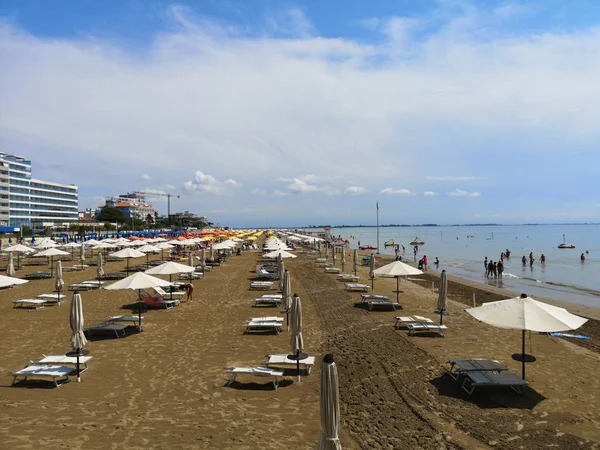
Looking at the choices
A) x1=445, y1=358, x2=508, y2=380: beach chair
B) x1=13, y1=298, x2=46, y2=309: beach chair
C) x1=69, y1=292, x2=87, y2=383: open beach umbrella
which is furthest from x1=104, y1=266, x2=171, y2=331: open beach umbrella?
x1=445, y1=358, x2=508, y2=380: beach chair

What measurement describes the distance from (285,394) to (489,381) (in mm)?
3460

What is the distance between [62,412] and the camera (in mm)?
6570

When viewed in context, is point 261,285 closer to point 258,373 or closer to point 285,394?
point 258,373

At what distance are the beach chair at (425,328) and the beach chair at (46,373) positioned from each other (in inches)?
313

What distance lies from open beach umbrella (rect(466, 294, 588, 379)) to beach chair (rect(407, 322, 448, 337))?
3505 mm

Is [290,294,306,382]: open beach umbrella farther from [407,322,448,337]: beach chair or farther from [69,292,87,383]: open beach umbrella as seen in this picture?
[407,322,448,337]: beach chair

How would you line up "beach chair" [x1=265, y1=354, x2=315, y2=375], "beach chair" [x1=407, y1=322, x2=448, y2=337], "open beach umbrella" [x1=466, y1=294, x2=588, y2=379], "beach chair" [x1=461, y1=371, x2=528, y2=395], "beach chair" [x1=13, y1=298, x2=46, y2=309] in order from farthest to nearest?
"beach chair" [x1=13, y1=298, x2=46, y2=309]
"beach chair" [x1=407, y1=322, x2=448, y2=337]
"beach chair" [x1=265, y1=354, x2=315, y2=375]
"beach chair" [x1=461, y1=371, x2=528, y2=395]
"open beach umbrella" [x1=466, y1=294, x2=588, y2=379]

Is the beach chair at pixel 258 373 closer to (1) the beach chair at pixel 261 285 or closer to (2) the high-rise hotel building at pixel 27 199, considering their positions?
(1) the beach chair at pixel 261 285

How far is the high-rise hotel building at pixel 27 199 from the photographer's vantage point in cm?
8706

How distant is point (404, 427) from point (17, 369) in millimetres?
7216

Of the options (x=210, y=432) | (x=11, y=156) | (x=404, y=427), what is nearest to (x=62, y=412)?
(x=210, y=432)

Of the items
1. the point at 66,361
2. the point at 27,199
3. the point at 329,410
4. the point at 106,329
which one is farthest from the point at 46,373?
the point at 27,199

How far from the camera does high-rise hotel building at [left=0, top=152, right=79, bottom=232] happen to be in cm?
8706

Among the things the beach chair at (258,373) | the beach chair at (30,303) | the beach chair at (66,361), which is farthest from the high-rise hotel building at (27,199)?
the beach chair at (258,373)
